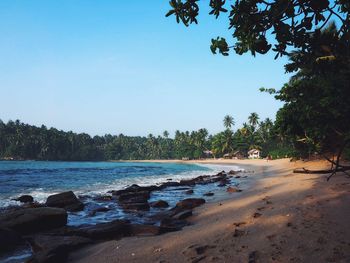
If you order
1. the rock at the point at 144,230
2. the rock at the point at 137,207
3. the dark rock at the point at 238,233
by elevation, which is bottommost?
the rock at the point at 137,207

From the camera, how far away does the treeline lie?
104 m

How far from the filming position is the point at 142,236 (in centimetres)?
969

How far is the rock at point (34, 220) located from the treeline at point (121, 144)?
82.1 metres

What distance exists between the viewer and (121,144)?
174375 millimetres

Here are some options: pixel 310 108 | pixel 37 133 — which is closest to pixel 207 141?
pixel 37 133

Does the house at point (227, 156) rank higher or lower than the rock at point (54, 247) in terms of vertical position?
higher

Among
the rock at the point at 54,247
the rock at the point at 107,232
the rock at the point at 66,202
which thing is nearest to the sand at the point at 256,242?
the rock at the point at 54,247

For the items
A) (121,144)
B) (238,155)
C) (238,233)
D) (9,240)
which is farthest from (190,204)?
(121,144)

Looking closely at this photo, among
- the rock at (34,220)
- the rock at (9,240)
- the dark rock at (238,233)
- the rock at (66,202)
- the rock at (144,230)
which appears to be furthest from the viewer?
the rock at (66,202)

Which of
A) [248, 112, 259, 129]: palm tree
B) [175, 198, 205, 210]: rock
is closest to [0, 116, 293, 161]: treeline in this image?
[248, 112, 259, 129]: palm tree

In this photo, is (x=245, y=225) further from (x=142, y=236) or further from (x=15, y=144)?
(x=15, y=144)

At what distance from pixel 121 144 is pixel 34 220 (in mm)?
164913

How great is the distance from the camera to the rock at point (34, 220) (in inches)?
433

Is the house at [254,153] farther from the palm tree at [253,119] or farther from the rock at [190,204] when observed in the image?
the rock at [190,204]
